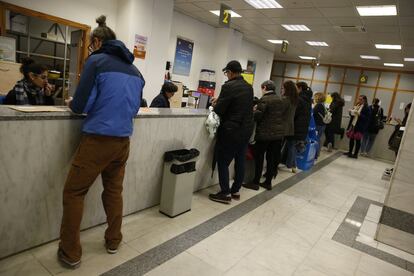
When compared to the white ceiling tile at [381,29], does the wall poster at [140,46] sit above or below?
below

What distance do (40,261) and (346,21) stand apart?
22.3ft

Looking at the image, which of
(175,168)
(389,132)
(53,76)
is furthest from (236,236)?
(389,132)

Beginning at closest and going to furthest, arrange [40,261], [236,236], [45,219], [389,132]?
1. [40,261]
2. [45,219]
3. [236,236]
4. [389,132]

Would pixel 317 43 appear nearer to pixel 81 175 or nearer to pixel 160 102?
pixel 160 102

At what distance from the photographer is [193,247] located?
2242 millimetres

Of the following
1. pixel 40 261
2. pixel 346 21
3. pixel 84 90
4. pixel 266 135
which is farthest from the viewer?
pixel 346 21

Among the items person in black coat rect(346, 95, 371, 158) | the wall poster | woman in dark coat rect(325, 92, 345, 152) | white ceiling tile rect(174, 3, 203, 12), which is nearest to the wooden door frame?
the wall poster

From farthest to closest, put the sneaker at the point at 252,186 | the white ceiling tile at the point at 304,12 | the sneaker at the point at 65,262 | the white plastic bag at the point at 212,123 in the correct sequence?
the white ceiling tile at the point at 304,12 < the sneaker at the point at 252,186 < the white plastic bag at the point at 212,123 < the sneaker at the point at 65,262

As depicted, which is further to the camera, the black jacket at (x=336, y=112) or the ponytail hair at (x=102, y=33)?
the black jacket at (x=336, y=112)

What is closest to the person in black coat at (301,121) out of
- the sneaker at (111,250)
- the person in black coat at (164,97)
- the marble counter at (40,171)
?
the person in black coat at (164,97)

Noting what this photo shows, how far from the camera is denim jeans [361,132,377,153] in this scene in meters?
7.52

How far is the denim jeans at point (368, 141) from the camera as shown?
24.7 feet

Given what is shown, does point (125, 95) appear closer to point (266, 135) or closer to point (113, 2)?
point (266, 135)

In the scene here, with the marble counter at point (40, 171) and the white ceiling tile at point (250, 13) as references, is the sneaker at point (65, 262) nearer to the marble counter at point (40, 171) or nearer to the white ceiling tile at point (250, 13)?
the marble counter at point (40, 171)
